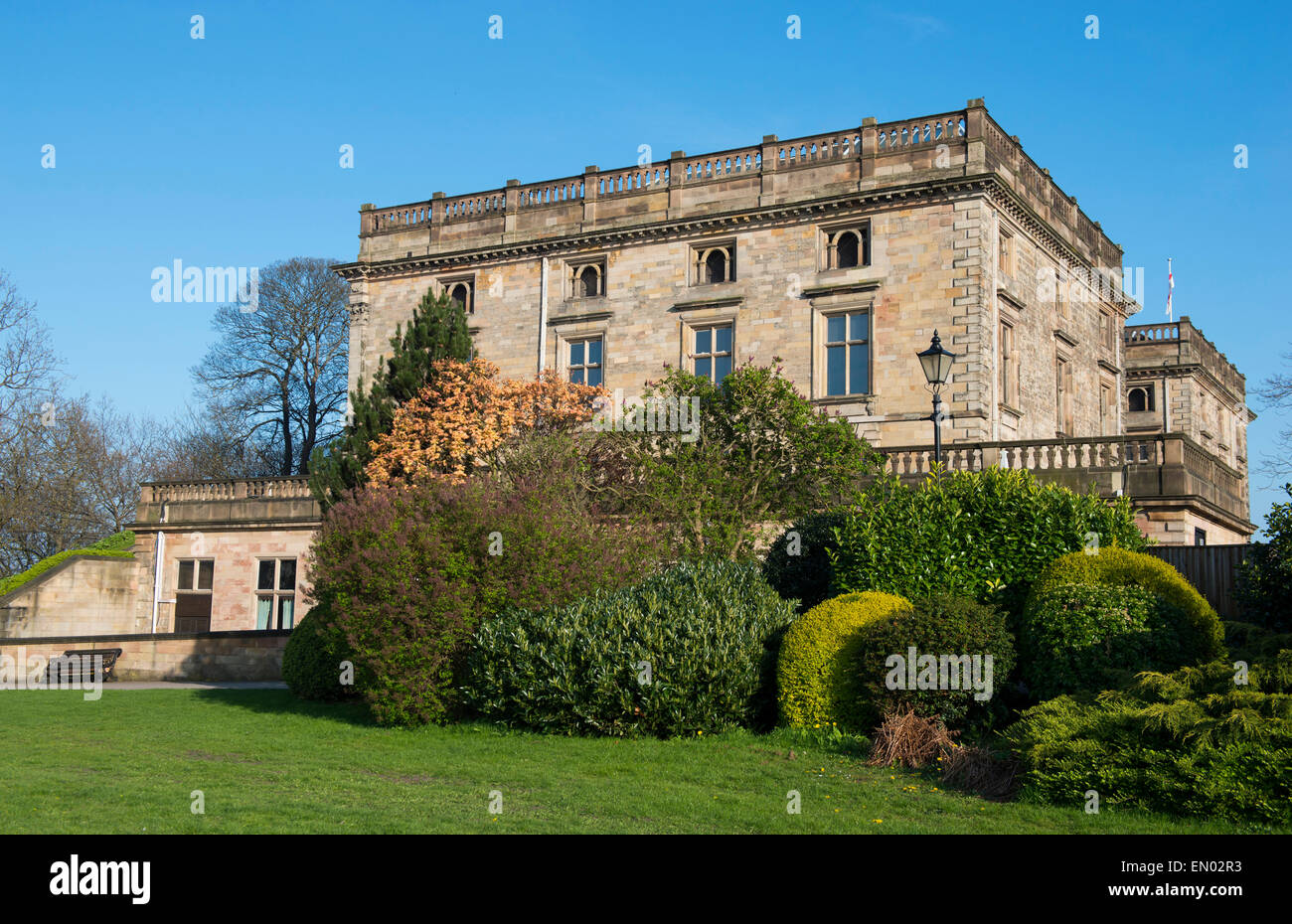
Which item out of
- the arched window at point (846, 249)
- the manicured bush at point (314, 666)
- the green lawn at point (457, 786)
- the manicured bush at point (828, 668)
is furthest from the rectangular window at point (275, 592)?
the manicured bush at point (828, 668)

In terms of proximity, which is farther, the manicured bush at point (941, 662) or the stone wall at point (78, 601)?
the stone wall at point (78, 601)

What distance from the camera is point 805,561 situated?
19.4 m

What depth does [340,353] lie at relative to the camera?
175ft

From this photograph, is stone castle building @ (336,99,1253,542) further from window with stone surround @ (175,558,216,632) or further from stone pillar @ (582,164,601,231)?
window with stone surround @ (175,558,216,632)

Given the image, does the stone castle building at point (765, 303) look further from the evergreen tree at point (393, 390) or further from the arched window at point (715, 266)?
the evergreen tree at point (393, 390)

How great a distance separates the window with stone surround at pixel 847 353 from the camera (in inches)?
1144

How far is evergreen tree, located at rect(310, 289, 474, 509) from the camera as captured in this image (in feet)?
83.9

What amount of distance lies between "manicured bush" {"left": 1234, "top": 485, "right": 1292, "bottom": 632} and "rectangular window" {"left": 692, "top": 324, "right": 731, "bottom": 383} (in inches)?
682

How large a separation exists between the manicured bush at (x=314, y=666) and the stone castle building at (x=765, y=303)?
12129mm

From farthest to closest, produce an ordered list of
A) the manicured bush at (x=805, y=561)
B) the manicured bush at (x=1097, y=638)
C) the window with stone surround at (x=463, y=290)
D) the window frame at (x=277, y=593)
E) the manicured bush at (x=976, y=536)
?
1. the window with stone surround at (x=463, y=290)
2. the window frame at (x=277, y=593)
3. the manicured bush at (x=805, y=561)
4. the manicured bush at (x=976, y=536)
5. the manicured bush at (x=1097, y=638)
